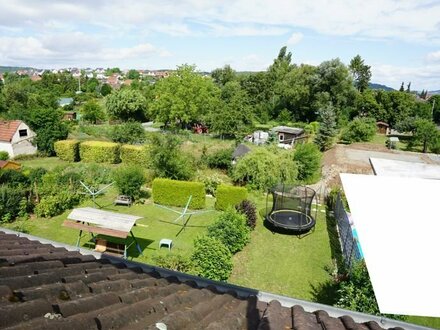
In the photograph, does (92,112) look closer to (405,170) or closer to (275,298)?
(405,170)

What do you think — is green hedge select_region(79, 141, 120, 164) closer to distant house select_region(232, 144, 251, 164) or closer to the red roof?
the red roof

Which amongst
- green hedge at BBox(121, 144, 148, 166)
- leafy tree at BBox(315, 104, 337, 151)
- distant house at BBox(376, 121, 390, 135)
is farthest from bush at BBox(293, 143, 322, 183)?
distant house at BBox(376, 121, 390, 135)

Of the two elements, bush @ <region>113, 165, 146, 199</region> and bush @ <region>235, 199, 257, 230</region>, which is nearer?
bush @ <region>235, 199, 257, 230</region>

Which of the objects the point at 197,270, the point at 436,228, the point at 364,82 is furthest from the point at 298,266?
the point at 364,82

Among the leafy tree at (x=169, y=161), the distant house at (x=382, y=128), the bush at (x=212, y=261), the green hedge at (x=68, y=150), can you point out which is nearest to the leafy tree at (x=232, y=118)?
the green hedge at (x=68, y=150)

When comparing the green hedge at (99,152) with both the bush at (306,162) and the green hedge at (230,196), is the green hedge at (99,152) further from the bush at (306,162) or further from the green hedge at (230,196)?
the bush at (306,162)
